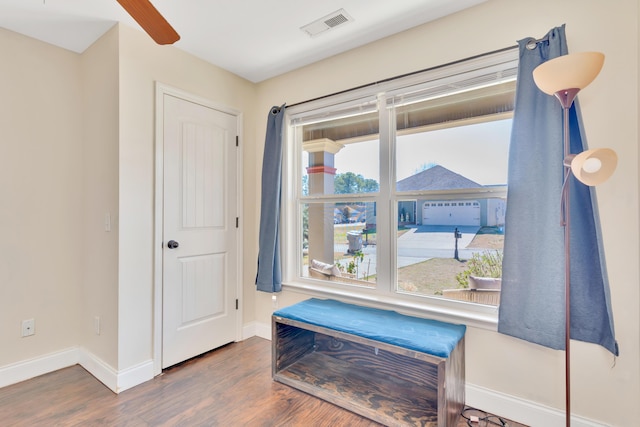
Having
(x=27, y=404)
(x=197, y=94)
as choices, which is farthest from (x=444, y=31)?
(x=27, y=404)

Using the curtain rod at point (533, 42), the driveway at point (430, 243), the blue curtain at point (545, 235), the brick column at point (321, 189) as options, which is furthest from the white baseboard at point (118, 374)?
the curtain rod at point (533, 42)

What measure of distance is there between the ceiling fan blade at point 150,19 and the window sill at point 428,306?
6.58 ft

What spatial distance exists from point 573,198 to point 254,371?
7.69 feet

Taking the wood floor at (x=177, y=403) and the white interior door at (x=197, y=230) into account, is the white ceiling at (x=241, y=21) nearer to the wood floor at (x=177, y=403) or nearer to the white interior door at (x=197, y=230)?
the white interior door at (x=197, y=230)

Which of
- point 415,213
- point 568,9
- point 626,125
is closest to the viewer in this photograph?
point 626,125

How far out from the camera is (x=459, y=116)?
2119 millimetres

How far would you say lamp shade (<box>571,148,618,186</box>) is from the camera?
1300mm

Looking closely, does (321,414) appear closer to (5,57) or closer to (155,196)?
(155,196)

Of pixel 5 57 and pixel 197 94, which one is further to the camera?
pixel 197 94

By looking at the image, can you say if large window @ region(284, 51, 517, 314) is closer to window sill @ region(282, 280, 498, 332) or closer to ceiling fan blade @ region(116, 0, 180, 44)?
window sill @ region(282, 280, 498, 332)

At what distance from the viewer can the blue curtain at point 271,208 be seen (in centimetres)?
280

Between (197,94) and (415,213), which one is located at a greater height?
(197,94)

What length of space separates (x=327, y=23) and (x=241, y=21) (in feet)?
1.93

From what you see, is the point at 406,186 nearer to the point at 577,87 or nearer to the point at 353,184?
the point at 353,184
